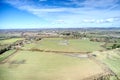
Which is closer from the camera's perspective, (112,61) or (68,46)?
(112,61)

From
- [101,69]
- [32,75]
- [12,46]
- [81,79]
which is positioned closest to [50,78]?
[32,75]

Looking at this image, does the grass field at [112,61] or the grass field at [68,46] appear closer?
the grass field at [112,61]

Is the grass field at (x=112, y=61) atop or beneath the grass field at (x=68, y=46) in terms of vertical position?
beneath

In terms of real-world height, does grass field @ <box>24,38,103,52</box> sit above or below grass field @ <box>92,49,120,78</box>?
above

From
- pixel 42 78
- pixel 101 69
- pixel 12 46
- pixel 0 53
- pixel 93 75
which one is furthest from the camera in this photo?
pixel 12 46

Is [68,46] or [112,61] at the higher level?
[68,46]

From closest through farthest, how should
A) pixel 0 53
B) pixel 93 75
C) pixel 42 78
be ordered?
pixel 42 78
pixel 93 75
pixel 0 53

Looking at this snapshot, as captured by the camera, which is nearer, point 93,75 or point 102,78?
point 102,78

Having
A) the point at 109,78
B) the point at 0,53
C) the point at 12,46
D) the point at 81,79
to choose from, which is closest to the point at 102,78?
the point at 109,78

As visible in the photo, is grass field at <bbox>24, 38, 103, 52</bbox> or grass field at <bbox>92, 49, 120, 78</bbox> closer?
grass field at <bbox>92, 49, 120, 78</bbox>

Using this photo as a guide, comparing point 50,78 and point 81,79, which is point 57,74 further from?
point 81,79
